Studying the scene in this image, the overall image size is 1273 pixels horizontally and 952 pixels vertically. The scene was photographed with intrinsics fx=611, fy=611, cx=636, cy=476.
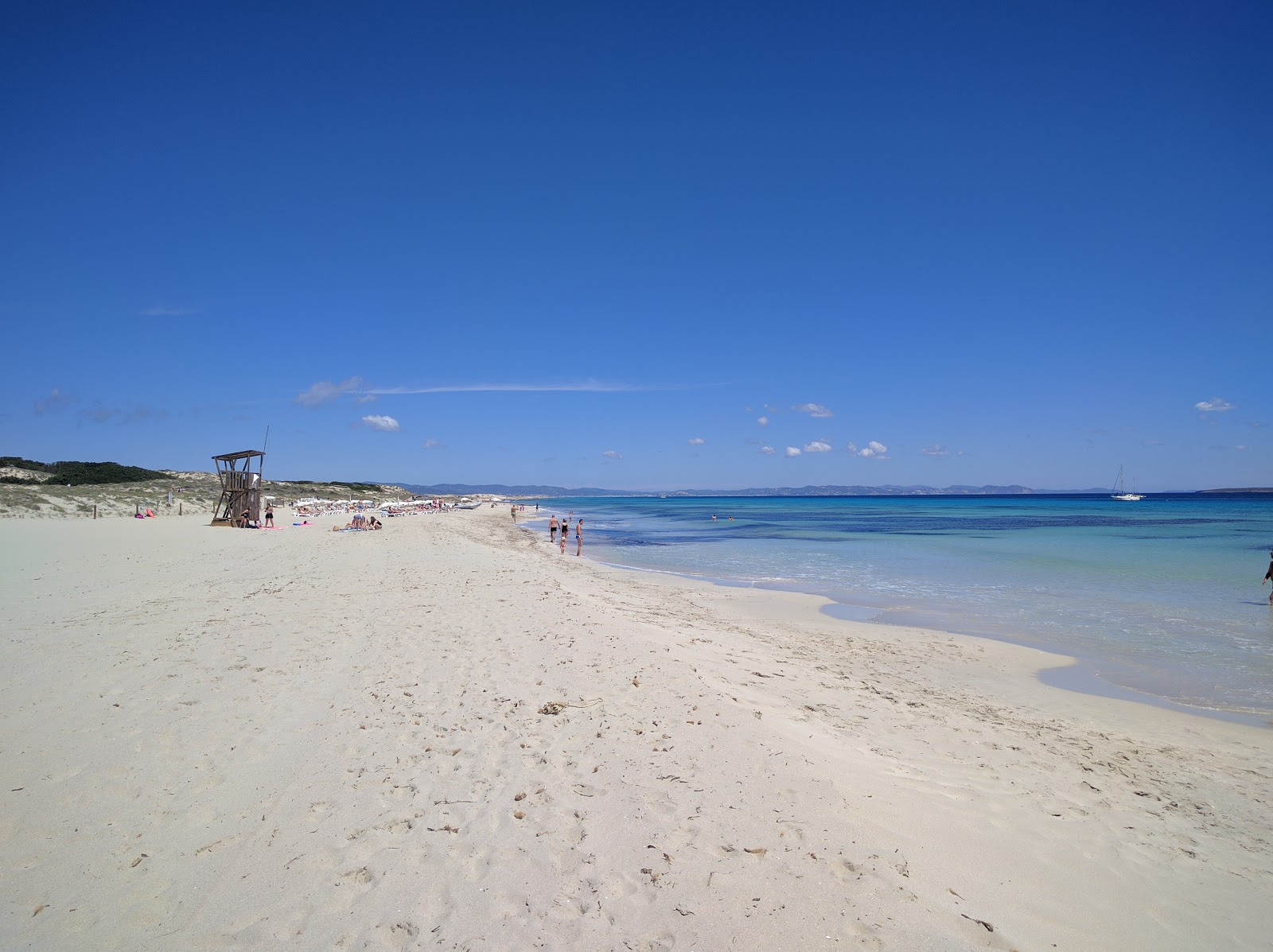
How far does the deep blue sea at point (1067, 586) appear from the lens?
9281 mm

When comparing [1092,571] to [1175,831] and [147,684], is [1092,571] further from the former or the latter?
[147,684]

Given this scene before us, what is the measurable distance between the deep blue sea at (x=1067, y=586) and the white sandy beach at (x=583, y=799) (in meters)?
2.62

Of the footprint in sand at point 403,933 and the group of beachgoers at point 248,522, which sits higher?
the group of beachgoers at point 248,522

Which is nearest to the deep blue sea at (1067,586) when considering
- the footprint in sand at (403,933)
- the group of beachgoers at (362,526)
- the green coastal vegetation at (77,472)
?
the footprint in sand at (403,933)

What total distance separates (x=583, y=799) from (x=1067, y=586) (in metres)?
17.7

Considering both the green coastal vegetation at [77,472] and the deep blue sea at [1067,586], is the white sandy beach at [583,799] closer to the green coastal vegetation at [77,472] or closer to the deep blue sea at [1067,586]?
the deep blue sea at [1067,586]

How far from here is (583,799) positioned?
4.06m

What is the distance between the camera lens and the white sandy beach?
3.05 m

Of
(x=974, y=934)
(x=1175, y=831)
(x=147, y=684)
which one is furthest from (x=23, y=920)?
(x=1175, y=831)

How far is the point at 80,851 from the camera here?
11.3 feet

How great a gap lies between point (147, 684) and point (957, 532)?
4287 cm

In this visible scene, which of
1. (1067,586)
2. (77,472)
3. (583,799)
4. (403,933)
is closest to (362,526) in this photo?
(1067,586)

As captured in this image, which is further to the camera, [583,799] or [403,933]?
[583,799]

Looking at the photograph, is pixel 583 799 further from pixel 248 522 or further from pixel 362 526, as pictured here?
pixel 248 522
